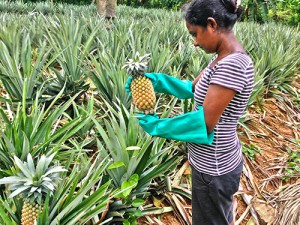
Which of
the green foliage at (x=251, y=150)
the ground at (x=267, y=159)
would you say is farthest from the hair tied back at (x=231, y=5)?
the green foliage at (x=251, y=150)

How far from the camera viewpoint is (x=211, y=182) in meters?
1.43

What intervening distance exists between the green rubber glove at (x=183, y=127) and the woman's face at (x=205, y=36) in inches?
10.7

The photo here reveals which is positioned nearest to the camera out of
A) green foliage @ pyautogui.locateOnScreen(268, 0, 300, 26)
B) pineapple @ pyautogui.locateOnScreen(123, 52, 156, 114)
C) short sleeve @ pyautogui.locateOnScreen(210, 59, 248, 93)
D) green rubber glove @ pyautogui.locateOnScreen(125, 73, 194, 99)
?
short sleeve @ pyautogui.locateOnScreen(210, 59, 248, 93)

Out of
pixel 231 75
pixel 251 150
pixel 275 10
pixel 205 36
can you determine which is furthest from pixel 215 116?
pixel 275 10

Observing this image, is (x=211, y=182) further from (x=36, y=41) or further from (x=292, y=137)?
(x=36, y=41)

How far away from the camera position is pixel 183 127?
1.25 metres

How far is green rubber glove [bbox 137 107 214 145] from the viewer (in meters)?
1.23

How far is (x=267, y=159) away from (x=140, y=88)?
1859 mm

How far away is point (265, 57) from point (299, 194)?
163 cm

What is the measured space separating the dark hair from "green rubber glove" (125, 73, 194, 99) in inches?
15.6

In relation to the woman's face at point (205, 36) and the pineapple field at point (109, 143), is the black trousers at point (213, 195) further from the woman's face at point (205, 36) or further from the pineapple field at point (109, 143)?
the woman's face at point (205, 36)

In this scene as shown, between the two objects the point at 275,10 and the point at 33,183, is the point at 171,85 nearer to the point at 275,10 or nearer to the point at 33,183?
the point at 33,183

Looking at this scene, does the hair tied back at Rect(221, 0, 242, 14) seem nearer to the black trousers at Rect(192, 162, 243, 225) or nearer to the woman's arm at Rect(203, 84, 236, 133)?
the woman's arm at Rect(203, 84, 236, 133)

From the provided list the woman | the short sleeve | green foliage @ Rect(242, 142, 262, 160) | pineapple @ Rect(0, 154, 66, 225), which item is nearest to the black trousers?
the woman
